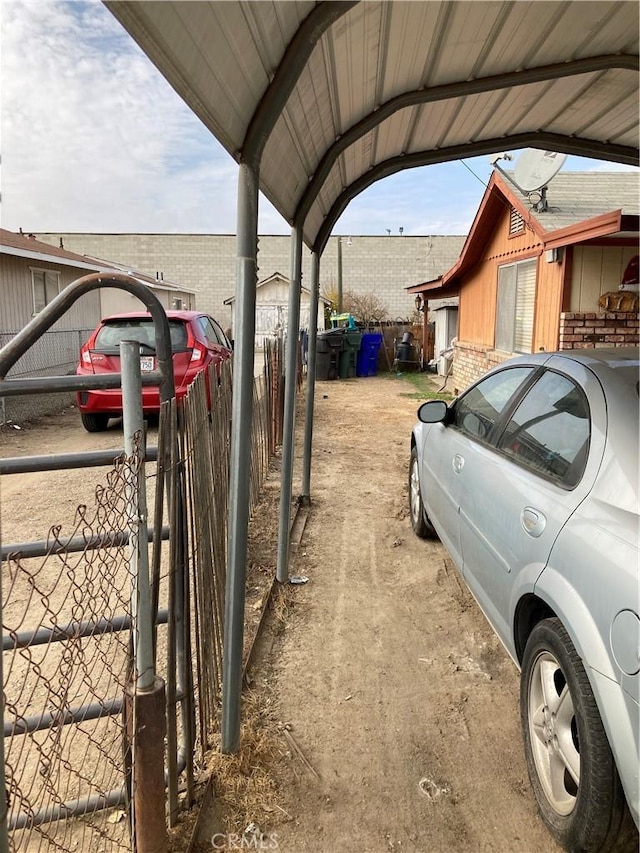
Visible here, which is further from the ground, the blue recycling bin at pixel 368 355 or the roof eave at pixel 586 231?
the roof eave at pixel 586 231

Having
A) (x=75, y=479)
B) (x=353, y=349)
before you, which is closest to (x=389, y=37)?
(x=75, y=479)

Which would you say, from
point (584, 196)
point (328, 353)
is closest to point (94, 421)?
point (584, 196)

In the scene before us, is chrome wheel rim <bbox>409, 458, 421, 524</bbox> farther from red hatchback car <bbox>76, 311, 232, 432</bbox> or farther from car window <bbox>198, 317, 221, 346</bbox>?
car window <bbox>198, 317, 221, 346</bbox>

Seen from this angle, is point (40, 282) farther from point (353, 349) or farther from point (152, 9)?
point (152, 9)

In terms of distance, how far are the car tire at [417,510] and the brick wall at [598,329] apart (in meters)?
4.20

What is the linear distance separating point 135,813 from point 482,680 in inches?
73.4

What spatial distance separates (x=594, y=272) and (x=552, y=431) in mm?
6568

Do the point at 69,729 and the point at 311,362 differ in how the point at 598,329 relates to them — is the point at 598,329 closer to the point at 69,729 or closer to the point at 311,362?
the point at 311,362

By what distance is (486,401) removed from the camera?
3.63 m

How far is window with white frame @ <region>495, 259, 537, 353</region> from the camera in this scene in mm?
9773

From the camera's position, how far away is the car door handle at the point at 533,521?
7.54 ft

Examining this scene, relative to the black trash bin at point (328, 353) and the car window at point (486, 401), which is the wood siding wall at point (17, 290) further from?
the car window at point (486, 401)

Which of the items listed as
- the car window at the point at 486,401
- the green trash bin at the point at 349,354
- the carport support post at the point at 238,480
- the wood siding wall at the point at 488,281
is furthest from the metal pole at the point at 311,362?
the green trash bin at the point at 349,354

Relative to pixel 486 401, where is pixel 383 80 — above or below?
above
